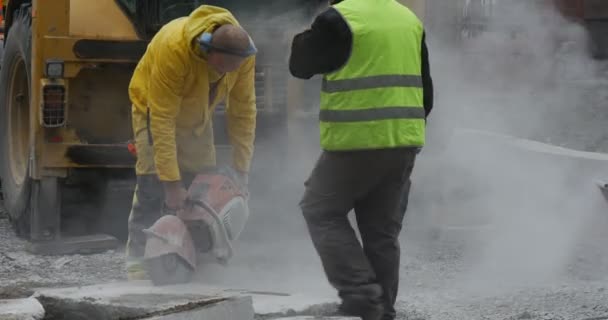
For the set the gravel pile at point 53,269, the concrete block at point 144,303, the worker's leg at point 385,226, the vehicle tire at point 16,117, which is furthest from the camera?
the vehicle tire at point 16,117

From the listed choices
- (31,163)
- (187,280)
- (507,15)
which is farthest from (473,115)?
(187,280)

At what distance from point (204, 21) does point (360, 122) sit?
1.00m

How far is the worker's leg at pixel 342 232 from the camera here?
5246mm

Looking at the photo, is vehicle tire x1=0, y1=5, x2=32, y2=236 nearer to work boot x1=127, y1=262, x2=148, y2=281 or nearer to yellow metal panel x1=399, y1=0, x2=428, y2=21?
work boot x1=127, y1=262, x2=148, y2=281

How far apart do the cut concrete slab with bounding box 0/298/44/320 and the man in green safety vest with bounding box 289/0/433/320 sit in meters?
1.16

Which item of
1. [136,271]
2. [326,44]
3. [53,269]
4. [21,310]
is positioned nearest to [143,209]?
[136,271]

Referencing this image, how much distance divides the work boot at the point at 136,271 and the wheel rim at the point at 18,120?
2.26 metres

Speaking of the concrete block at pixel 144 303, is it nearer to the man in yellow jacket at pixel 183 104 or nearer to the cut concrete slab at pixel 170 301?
the cut concrete slab at pixel 170 301

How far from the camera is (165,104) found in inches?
229

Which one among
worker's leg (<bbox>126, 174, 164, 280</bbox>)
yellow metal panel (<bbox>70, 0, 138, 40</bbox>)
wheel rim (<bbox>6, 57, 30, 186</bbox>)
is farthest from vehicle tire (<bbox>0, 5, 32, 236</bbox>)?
worker's leg (<bbox>126, 174, 164, 280</bbox>)

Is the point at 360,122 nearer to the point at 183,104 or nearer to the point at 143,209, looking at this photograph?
the point at 183,104

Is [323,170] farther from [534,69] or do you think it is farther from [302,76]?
[534,69]

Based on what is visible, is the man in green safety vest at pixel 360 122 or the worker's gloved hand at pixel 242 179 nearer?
the man in green safety vest at pixel 360 122

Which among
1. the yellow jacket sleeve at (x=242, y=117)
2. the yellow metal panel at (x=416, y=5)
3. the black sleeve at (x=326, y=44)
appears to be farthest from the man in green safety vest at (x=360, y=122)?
the yellow metal panel at (x=416, y=5)
